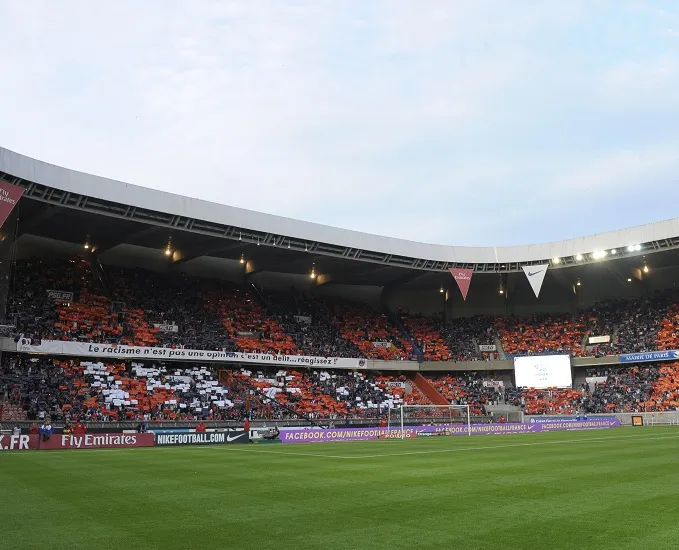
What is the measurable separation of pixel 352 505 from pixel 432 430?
29114mm

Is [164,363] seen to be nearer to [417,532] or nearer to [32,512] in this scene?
[32,512]

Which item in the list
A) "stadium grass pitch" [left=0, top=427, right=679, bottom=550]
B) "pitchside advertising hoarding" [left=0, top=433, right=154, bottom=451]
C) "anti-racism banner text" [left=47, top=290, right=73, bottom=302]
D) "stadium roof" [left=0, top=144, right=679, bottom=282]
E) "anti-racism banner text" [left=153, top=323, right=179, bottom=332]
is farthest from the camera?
"anti-racism banner text" [left=153, top=323, right=179, bottom=332]

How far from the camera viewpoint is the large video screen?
2020 inches

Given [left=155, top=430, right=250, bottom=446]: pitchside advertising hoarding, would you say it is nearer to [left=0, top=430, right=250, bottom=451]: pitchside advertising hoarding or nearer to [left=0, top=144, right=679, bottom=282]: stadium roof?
[left=0, top=430, right=250, bottom=451]: pitchside advertising hoarding

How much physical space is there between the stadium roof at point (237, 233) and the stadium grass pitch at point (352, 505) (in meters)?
19.7

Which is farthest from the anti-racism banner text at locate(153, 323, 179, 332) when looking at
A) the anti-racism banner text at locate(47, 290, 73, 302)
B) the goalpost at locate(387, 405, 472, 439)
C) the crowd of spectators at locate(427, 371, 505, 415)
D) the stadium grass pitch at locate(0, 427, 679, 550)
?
the stadium grass pitch at locate(0, 427, 679, 550)

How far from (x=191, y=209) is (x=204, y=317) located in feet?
40.4

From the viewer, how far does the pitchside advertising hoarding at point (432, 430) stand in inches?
1262

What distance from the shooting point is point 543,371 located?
51938 millimetres

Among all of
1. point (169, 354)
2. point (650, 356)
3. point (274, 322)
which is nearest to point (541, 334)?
point (650, 356)

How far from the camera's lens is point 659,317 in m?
52.9

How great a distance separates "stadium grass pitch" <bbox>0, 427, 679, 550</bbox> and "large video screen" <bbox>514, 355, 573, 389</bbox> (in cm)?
3566

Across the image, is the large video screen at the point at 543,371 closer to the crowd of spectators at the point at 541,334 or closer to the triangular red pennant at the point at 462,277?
the crowd of spectators at the point at 541,334

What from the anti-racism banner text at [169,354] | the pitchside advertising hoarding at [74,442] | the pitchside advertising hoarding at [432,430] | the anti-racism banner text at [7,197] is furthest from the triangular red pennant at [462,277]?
the anti-racism banner text at [7,197]
